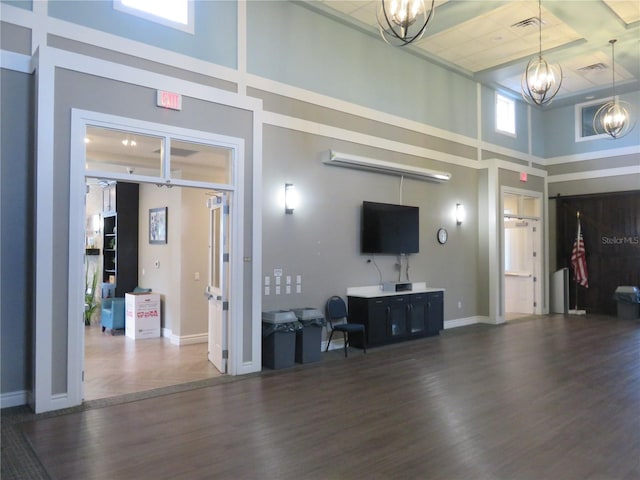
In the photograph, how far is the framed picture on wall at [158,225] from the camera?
7.75 meters

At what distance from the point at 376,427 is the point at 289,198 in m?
3.21

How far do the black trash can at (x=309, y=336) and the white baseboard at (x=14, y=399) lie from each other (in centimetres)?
289

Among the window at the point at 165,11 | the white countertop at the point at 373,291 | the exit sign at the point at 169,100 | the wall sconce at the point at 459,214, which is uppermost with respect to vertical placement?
the window at the point at 165,11

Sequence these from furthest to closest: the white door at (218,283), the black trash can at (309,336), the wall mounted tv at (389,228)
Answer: the wall mounted tv at (389,228), the black trash can at (309,336), the white door at (218,283)

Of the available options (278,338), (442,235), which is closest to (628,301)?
(442,235)

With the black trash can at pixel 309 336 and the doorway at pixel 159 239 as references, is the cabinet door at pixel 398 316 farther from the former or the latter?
the doorway at pixel 159 239

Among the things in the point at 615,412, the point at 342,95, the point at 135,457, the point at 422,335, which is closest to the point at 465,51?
the point at 342,95

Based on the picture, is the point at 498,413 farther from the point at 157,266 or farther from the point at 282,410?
the point at 157,266

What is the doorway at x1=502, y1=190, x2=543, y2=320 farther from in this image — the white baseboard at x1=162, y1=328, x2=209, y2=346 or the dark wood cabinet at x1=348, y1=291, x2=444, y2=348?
the white baseboard at x1=162, y1=328, x2=209, y2=346

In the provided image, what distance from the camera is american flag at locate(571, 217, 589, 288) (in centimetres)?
1022

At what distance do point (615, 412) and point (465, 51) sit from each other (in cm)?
615

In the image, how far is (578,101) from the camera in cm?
1043

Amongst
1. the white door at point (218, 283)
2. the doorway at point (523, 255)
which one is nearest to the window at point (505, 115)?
the doorway at point (523, 255)

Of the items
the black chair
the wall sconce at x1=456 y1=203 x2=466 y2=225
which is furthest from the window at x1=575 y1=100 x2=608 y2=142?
the black chair
